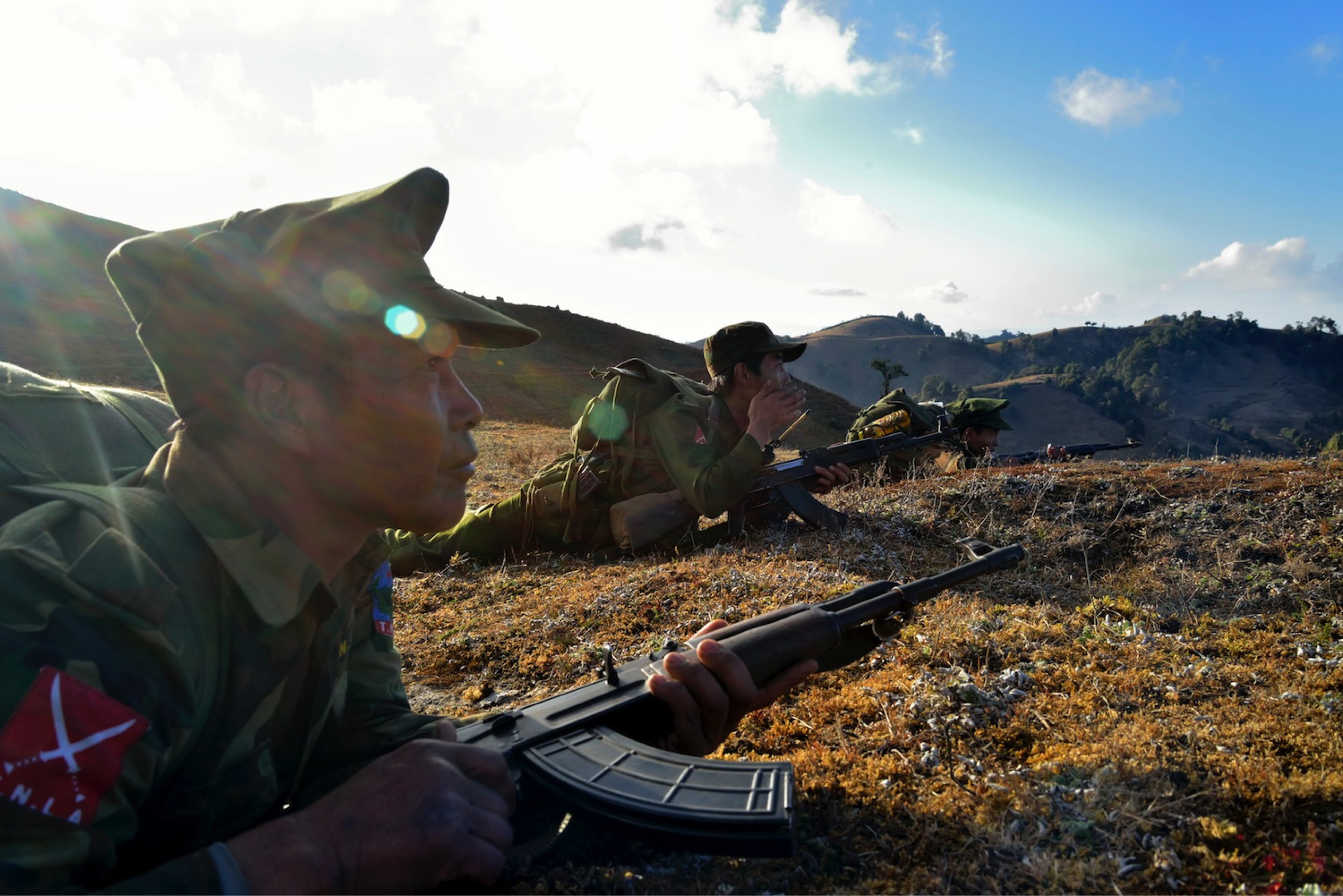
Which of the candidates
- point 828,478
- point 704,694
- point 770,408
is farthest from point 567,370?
point 704,694

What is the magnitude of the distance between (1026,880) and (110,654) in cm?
219

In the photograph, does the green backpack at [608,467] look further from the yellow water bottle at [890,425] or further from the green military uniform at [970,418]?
the green military uniform at [970,418]

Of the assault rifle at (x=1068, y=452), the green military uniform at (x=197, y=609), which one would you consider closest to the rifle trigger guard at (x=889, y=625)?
the green military uniform at (x=197, y=609)

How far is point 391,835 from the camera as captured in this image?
1709 mm

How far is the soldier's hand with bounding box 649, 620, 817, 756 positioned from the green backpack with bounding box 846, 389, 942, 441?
21.8 feet

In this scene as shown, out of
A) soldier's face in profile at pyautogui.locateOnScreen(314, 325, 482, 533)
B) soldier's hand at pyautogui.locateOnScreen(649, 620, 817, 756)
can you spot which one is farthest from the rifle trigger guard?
soldier's face in profile at pyautogui.locateOnScreen(314, 325, 482, 533)

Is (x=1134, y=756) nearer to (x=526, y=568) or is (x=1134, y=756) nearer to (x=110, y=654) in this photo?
(x=110, y=654)

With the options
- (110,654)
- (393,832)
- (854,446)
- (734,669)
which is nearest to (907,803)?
(734,669)

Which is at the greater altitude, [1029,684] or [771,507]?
[771,507]

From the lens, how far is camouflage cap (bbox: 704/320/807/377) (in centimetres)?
671

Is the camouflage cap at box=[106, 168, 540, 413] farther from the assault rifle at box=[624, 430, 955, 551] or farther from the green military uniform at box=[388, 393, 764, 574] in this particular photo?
the assault rifle at box=[624, 430, 955, 551]

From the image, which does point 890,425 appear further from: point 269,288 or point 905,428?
point 269,288

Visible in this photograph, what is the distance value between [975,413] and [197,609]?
32.3 ft

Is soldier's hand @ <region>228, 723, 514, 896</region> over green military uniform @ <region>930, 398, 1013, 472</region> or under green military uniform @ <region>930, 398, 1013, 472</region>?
under
